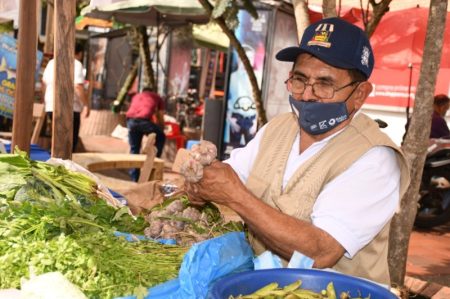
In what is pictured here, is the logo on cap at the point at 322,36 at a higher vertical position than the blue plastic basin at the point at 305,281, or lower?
higher

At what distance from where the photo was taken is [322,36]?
7.78ft

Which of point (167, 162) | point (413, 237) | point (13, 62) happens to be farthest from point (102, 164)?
point (167, 162)

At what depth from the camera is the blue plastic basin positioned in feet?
6.10

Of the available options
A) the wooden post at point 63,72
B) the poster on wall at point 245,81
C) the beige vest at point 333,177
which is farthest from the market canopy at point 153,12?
the beige vest at point 333,177

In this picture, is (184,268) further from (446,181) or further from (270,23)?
(270,23)

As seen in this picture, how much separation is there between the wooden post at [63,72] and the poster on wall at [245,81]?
6.07 meters

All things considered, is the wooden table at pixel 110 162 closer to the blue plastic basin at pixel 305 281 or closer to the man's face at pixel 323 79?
the man's face at pixel 323 79

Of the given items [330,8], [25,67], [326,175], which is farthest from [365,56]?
[25,67]

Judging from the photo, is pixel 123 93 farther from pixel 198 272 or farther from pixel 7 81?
pixel 198 272

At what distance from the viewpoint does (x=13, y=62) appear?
19.1 ft

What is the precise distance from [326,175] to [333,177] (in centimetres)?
3

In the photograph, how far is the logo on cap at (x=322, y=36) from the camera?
2.35 meters

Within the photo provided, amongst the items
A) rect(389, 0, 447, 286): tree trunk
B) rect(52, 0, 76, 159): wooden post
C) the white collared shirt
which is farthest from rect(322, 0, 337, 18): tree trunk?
the white collared shirt

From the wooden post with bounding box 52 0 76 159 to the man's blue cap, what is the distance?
7.42 feet
